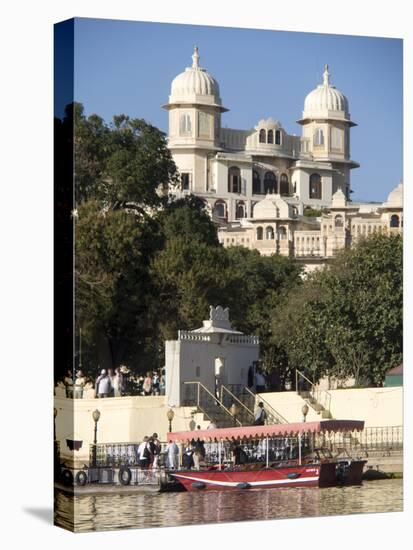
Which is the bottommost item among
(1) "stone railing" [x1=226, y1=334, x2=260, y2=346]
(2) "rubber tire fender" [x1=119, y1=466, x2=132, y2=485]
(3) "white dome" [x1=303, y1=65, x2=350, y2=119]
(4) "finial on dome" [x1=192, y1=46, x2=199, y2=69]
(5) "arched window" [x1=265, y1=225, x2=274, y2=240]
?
(2) "rubber tire fender" [x1=119, y1=466, x2=132, y2=485]

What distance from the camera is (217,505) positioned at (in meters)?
15.2

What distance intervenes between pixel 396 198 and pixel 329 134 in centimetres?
103

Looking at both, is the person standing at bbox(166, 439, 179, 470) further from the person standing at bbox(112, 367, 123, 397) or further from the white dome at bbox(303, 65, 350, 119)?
the white dome at bbox(303, 65, 350, 119)

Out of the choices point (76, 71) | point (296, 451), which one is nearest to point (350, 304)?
point (296, 451)

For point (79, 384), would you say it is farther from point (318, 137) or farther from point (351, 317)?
point (351, 317)

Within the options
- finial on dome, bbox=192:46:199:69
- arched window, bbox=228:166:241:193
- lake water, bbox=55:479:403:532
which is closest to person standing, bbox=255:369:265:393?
lake water, bbox=55:479:403:532

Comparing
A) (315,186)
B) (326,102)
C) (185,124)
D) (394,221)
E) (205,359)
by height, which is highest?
(326,102)

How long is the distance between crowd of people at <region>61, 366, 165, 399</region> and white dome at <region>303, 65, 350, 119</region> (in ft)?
9.46

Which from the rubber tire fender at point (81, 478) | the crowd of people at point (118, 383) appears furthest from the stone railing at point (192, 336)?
the rubber tire fender at point (81, 478)

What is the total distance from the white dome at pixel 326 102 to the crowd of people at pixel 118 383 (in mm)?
2885

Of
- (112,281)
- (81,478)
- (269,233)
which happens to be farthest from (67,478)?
(269,233)

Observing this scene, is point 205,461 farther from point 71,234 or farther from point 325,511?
point 71,234

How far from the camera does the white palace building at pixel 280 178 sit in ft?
53.6

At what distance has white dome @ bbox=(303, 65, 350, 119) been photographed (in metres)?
15.8
